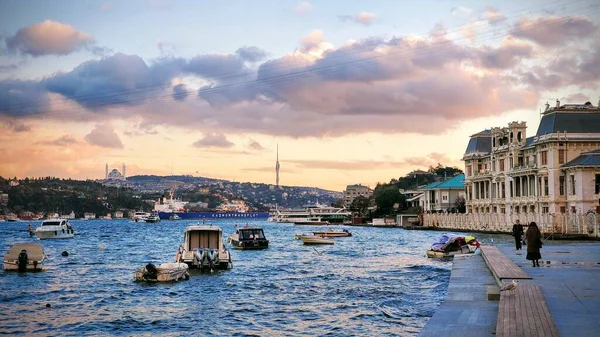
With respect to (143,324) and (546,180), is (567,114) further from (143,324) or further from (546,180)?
(143,324)

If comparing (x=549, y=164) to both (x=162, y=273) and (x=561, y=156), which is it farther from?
(x=162, y=273)

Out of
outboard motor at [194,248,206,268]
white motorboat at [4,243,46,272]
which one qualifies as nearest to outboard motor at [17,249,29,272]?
white motorboat at [4,243,46,272]

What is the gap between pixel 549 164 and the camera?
333 feet

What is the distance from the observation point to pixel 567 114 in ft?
329

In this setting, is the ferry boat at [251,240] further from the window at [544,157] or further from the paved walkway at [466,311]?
the paved walkway at [466,311]

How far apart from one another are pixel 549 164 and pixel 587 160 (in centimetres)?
803

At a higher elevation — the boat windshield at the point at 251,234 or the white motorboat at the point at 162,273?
the boat windshield at the point at 251,234

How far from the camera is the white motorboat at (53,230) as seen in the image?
4459 inches

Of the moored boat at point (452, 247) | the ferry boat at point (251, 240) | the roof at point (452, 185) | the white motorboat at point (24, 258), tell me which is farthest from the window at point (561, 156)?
the white motorboat at point (24, 258)

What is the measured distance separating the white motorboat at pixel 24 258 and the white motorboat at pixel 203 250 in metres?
9.64

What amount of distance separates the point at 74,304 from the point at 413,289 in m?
16.9

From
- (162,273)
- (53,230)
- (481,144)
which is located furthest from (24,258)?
(481,144)

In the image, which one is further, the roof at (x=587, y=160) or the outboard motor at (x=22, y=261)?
the roof at (x=587, y=160)

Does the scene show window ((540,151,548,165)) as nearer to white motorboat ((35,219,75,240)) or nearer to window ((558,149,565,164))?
window ((558,149,565,164))
